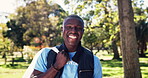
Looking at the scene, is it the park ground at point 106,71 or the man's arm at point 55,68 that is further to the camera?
the park ground at point 106,71

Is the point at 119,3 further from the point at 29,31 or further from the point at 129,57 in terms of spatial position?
the point at 29,31

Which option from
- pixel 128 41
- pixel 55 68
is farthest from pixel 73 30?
pixel 128 41

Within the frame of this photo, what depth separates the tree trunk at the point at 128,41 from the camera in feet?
17.6

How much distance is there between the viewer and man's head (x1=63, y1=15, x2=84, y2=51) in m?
2.29

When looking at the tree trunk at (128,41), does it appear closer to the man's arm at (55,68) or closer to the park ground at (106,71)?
the man's arm at (55,68)

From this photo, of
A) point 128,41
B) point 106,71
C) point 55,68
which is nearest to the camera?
point 55,68

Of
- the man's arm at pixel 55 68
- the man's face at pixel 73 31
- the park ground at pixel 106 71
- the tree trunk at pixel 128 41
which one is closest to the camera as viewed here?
the man's arm at pixel 55 68

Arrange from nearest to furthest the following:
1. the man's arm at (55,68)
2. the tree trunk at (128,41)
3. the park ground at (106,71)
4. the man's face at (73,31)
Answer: the man's arm at (55,68) → the man's face at (73,31) → the tree trunk at (128,41) → the park ground at (106,71)

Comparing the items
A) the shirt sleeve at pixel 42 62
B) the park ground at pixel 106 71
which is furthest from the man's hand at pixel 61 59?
the park ground at pixel 106 71

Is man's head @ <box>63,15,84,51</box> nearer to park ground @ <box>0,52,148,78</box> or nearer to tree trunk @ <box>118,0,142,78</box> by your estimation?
tree trunk @ <box>118,0,142,78</box>

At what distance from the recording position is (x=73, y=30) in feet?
7.49

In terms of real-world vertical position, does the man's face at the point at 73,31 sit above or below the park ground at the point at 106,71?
above

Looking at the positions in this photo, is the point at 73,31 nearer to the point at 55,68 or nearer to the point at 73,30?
the point at 73,30

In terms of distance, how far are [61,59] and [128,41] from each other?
11.8ft
